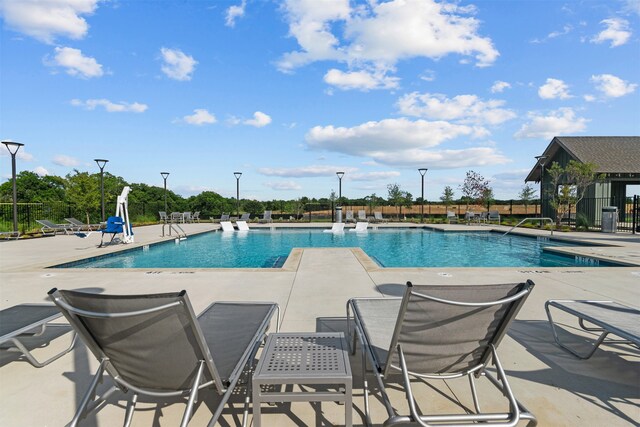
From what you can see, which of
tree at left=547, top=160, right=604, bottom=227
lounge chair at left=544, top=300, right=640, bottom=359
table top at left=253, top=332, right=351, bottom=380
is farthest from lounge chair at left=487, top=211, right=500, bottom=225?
table top at left=253, top=332, right=351, bottom=380

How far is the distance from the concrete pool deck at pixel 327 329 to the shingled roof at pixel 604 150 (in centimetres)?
1554

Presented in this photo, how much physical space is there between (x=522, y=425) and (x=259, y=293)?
3440mm

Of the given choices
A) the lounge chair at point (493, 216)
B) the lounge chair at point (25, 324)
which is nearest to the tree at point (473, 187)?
the lounge chair at point (493, 216)

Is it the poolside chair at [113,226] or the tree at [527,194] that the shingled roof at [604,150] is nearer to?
the tree at [527,194]

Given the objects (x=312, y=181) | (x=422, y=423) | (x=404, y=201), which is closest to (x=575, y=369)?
(x=422, y=423)

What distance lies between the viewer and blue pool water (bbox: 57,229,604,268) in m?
8.73

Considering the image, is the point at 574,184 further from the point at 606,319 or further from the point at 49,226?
the point at 49,226

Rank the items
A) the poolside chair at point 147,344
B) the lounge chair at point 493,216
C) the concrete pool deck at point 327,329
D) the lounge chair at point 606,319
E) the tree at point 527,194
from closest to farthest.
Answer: the poolside chair at point 147,344, the concrete pool deck at point 327,329, the lounge chair at point 606,319, the lounge chair at point 493,216, the tree at point 527,194

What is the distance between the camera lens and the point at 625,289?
488cm

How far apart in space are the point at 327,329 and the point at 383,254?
297 inches

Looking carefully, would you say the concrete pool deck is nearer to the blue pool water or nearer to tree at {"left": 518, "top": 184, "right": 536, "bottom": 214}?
the blue pool water

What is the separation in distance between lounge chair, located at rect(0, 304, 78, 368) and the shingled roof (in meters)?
22.7

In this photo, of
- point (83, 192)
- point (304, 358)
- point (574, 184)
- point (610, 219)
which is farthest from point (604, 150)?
point (83, 192)

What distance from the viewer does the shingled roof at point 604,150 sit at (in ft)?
59.9
